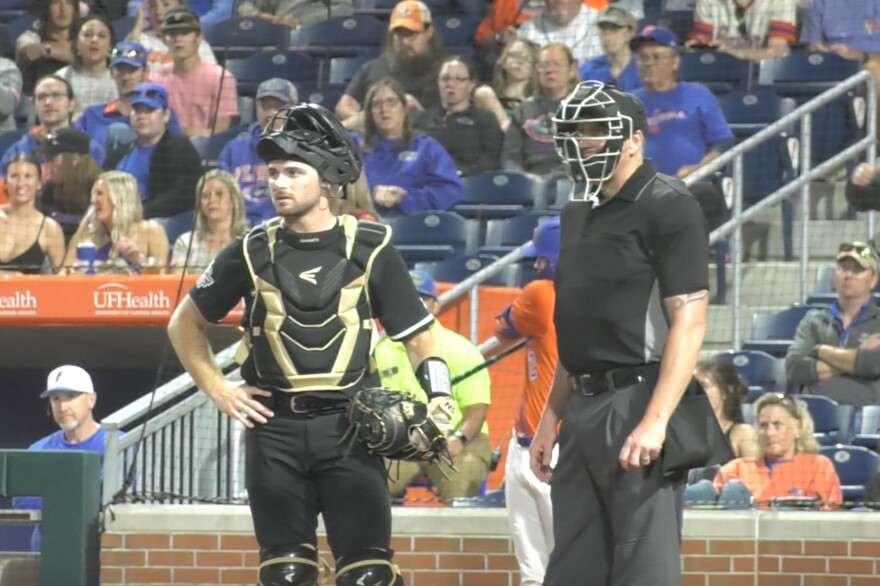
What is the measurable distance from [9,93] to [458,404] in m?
5.54

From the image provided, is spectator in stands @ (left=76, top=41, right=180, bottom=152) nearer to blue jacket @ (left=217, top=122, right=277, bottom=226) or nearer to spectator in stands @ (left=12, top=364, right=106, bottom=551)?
blue jacket @ (left=217, top=122, right=277, bottom=226)

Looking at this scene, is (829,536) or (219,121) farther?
(219,121)

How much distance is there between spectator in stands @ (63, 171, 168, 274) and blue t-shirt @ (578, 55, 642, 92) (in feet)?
8.52

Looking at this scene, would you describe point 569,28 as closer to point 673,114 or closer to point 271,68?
point 673,114

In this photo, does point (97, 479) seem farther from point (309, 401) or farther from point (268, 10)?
point (268, 10)

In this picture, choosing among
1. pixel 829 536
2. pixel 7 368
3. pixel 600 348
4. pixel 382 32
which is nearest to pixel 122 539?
pixel 829 536

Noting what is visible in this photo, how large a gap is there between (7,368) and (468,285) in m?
3.99

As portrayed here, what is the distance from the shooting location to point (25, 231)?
9406 mm

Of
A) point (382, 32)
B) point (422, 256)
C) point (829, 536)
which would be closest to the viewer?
point (829, 536)

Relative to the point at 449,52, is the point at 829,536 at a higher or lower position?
lower

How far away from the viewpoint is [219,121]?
1052 centimetres

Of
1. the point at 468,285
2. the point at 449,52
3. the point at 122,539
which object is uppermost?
the point at 449,52

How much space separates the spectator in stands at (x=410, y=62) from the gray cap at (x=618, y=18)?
107cm

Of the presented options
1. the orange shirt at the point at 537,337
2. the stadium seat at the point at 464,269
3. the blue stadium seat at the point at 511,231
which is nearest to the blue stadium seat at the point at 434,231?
the blue stadium seat at the point at 511,231
